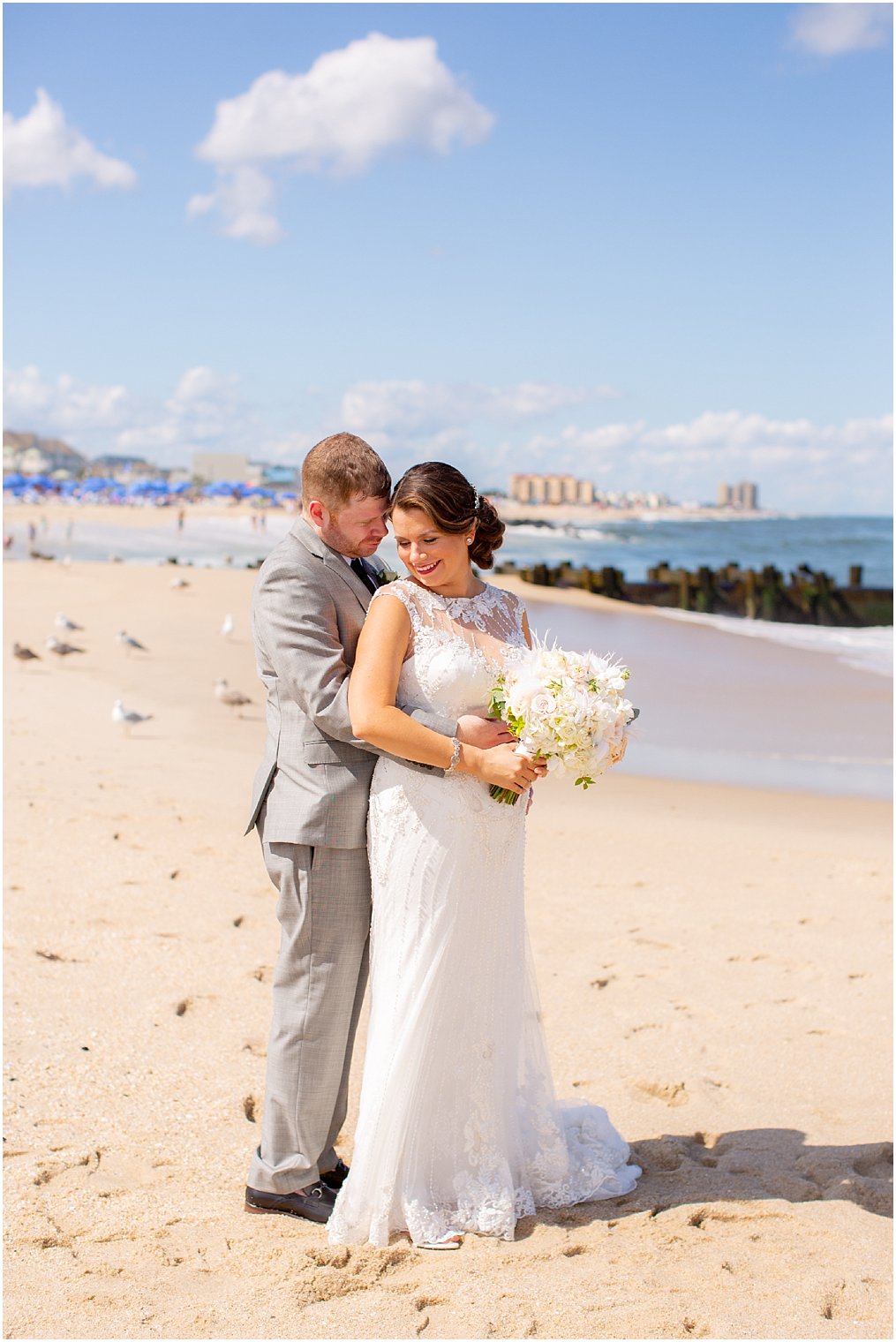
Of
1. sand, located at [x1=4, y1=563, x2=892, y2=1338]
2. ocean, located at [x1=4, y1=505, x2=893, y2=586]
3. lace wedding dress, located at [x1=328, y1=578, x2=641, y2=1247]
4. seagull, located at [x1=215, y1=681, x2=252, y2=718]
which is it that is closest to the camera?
sand, located at [x1=4, y1=563, x2=892, y2=1338]

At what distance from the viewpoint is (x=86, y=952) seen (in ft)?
18.8

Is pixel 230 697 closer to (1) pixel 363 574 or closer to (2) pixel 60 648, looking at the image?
(2) pixel 60 648

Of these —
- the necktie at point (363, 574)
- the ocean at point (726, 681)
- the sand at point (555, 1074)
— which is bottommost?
the sand at point (555, 1074)

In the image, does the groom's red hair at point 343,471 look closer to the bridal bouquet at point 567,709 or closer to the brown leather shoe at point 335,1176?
the bridal bouquet at point 567,709

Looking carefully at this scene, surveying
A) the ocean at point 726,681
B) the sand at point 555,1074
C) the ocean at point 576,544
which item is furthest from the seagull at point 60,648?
the ocean at point 576,544

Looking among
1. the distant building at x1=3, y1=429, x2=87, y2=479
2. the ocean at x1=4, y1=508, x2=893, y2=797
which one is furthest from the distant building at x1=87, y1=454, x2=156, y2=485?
the ocean at x1=4, y1=508, x2=893, y2=797

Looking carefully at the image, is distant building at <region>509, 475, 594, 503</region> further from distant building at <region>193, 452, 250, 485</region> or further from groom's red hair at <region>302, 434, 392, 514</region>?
groom's red hair at <region>302, 434, 392, 514</region>

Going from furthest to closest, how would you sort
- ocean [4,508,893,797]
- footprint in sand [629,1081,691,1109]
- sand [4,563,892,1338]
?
ocean [4,508,893,797], footprint in sand [629,1081,691,1109], sand [4,563,892,1338]

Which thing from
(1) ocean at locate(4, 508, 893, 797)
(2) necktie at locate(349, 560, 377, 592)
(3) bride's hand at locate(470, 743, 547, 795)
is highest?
(2) necktie at locate(349, 560, 377, 592)

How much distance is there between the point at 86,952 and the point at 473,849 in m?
2.92

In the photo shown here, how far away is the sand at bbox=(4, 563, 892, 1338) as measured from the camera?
3303 millimetres

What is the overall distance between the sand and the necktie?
2.05 metres

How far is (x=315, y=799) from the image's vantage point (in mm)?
3543

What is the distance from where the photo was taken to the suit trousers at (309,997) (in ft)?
11.8
